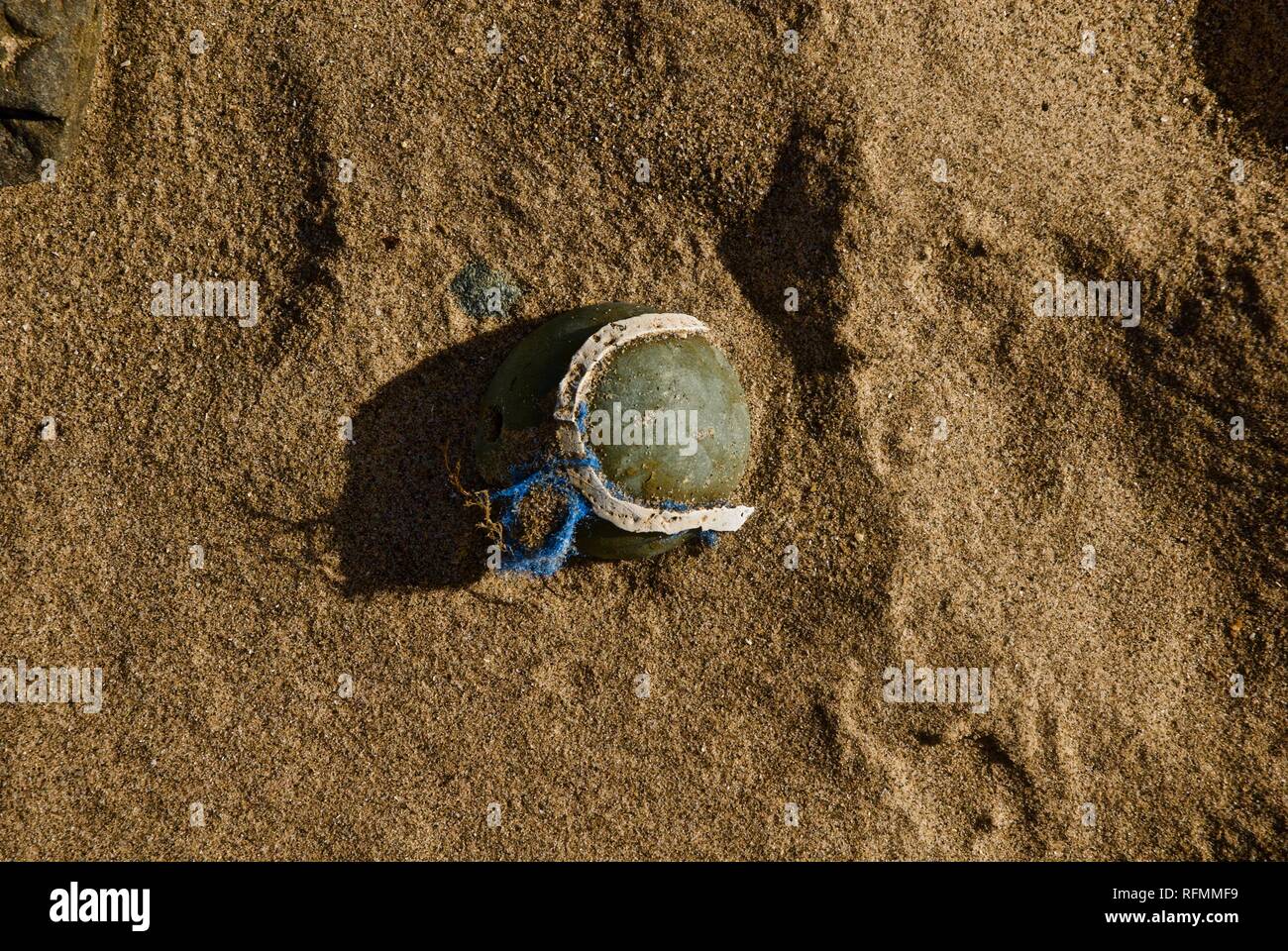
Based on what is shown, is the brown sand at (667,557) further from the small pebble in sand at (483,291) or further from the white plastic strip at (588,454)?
the white plastic strip at (588,454)

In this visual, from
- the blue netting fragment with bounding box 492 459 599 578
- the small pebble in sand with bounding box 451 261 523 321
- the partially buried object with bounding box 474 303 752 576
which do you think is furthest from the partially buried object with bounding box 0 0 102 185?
the blue netting fragment with bounding box 492 459 599 578

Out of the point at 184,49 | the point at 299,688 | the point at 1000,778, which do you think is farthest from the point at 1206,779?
the point at 184,49

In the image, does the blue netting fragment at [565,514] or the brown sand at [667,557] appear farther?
the brown sand at [667,557]

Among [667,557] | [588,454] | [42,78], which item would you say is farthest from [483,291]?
[42,78]

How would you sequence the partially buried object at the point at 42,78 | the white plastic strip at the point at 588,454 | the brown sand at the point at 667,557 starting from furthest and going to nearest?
the brown sand at the point at 667,557 → the partially buried object at the point at 42,78 → the white plastic strip at the point at 588,454

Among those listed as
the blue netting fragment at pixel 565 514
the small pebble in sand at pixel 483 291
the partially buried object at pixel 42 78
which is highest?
the partially buried object at pixel 42 78

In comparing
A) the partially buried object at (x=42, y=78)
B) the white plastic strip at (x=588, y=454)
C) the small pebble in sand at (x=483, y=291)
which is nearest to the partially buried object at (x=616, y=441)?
the white plastic strip at (x=588, y=454)

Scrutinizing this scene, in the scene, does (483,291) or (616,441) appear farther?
(483,291)

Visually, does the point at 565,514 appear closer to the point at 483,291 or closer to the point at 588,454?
the point at 588,454
